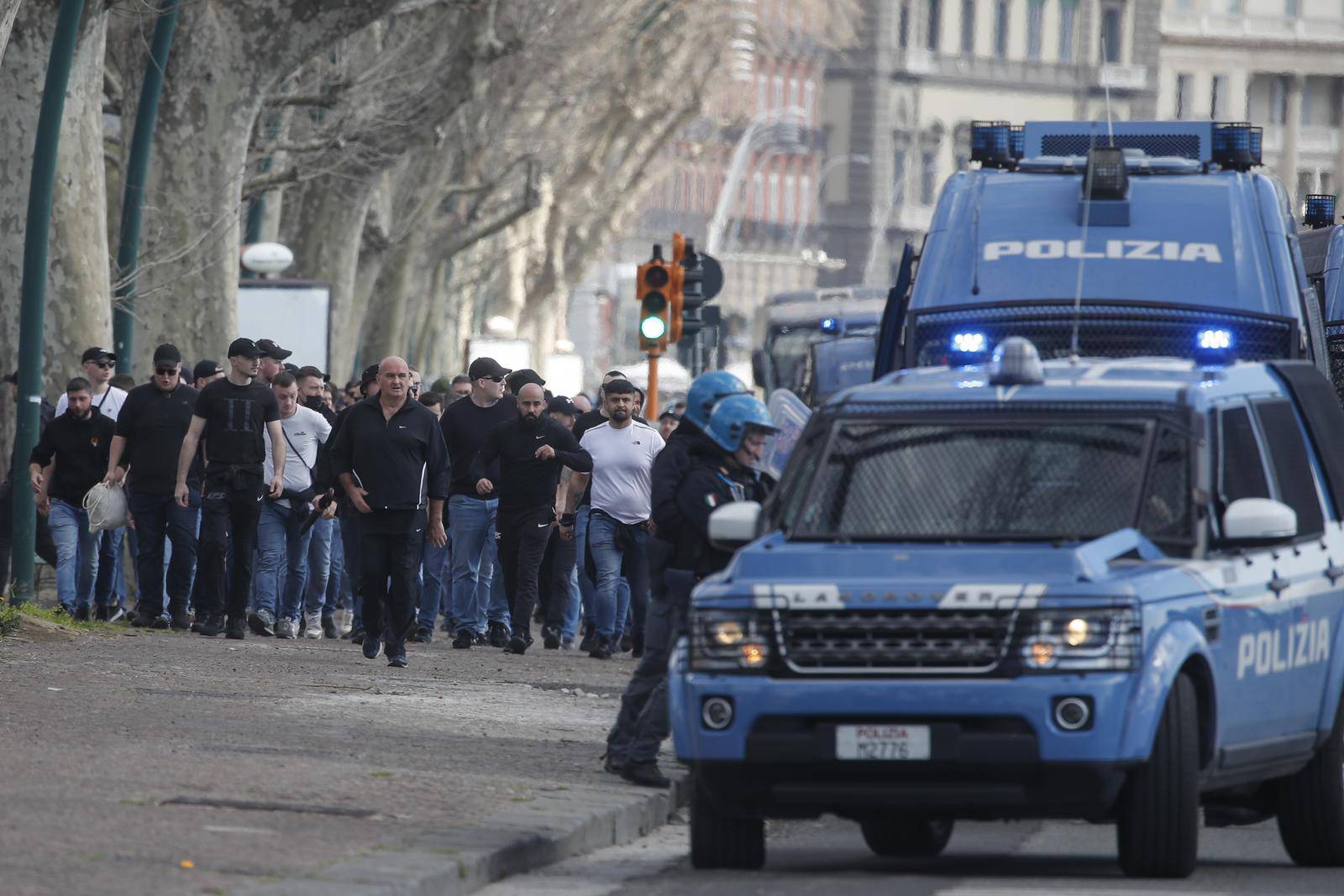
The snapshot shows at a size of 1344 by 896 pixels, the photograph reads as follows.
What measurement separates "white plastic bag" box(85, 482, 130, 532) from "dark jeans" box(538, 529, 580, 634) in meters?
2.75

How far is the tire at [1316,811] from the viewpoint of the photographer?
35.0ft

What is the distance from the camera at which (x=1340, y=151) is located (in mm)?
128750

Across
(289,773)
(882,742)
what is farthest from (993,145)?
(882,742)

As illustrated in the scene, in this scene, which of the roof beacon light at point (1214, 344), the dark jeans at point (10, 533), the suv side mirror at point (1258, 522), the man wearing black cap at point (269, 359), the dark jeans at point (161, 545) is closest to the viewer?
the suv side mirror at point (1258, 522)

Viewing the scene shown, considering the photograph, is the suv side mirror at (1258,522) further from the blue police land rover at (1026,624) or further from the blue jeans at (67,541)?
the blue jeans at (67,541)

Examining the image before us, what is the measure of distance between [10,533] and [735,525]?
12300 mm

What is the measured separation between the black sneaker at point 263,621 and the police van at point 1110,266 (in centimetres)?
562

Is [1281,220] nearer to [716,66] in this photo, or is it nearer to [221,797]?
[221,797]

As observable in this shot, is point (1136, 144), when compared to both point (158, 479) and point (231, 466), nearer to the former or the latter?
point (231, 466)

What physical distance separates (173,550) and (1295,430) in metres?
10.3

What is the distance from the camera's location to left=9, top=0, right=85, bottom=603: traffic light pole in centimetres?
2023

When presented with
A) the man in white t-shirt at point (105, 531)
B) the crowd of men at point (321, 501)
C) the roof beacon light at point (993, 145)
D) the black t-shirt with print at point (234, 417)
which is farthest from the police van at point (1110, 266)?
the man in white t-shirt at point (105, 531)

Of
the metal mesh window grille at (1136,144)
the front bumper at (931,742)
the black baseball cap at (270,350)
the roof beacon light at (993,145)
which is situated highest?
the metal mesh window grille at (1136,144)

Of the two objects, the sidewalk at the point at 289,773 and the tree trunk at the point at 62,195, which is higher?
the tree trunk at the point at 62,195
